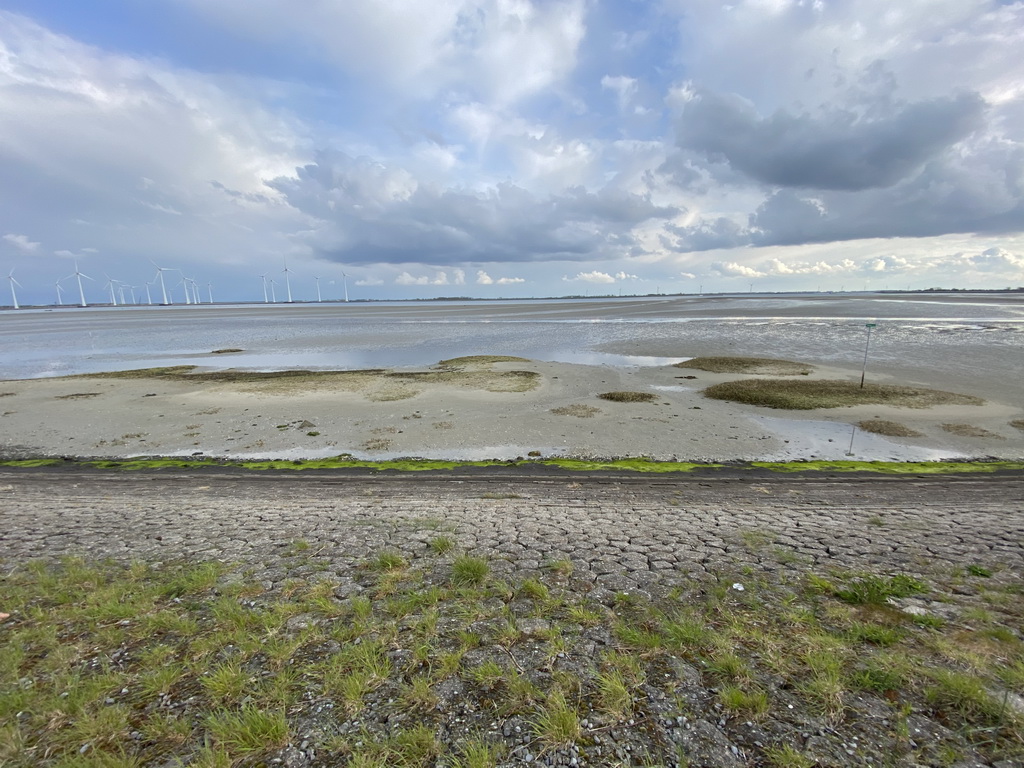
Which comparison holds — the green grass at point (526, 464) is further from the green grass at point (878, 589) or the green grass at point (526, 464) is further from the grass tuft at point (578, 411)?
the green grass at point (878, 589)

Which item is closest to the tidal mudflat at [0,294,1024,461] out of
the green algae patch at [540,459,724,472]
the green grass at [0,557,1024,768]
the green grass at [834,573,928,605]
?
the green algae patch at [540,459,724,472]

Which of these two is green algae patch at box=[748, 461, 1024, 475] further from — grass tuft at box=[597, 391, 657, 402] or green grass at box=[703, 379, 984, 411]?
grass tuft at box=[597, 391, 657, 402]

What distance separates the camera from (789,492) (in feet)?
34.4

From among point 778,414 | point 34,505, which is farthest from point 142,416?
point 778,414

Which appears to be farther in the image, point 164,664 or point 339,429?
point 339,429

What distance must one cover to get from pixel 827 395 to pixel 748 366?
8.58m

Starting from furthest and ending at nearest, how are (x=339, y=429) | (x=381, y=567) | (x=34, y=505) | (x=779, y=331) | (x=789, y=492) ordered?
(x=779, y=331) < (x=339, y=429) < (x=789, y=492) < (x=34, y=505) < (x=381, y=567)

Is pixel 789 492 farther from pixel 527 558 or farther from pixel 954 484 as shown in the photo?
pixel 527 558

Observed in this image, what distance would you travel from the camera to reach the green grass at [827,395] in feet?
64.1

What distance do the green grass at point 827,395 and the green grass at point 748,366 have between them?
391 cm

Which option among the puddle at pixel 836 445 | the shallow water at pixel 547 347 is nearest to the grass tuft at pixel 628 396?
the puddle at pixel 836 445

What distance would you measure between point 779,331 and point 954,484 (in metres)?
45.9

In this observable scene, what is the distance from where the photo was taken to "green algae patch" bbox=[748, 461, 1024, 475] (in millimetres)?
12086

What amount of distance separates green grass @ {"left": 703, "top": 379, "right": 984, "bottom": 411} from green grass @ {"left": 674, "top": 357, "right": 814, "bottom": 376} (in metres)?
3.91
